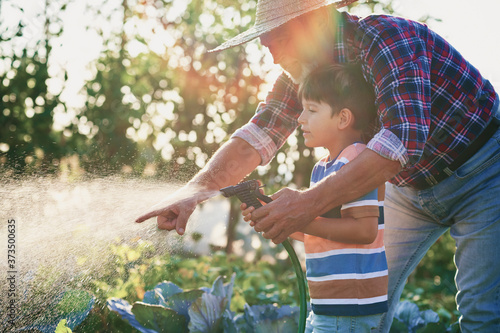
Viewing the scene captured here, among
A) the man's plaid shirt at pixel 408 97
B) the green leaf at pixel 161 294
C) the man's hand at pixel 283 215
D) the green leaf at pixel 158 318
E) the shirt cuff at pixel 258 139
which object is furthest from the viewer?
the green leaf at pixel 161 294

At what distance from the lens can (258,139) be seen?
2549mm

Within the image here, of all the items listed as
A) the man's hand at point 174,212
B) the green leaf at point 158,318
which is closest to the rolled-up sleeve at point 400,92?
the man's hand at point 174,212

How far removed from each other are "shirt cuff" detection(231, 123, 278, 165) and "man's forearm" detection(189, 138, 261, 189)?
0.07 ft

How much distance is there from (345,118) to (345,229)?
49 cm

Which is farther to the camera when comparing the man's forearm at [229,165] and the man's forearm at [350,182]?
the man's forearm at [229,165]

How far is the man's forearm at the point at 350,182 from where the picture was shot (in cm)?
182

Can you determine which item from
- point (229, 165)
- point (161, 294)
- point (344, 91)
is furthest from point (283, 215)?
point (161, 294)

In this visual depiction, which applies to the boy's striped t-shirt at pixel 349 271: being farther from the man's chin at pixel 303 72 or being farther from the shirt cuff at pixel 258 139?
the shirt cuff at pixel 258 139

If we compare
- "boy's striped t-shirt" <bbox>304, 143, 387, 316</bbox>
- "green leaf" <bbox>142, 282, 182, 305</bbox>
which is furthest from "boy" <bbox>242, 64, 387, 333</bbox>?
"green leaf" <bbox>142, 282, 182, 305</bbox>

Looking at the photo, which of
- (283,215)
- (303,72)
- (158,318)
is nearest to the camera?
(283,215)

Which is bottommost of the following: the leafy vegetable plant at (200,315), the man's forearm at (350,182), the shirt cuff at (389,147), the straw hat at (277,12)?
the leafy vegetable plant at (200,315)

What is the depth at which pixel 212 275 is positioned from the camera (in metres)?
3.75

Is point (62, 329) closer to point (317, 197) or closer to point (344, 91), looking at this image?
point (317, 197)

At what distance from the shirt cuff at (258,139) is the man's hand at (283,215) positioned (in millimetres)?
739
